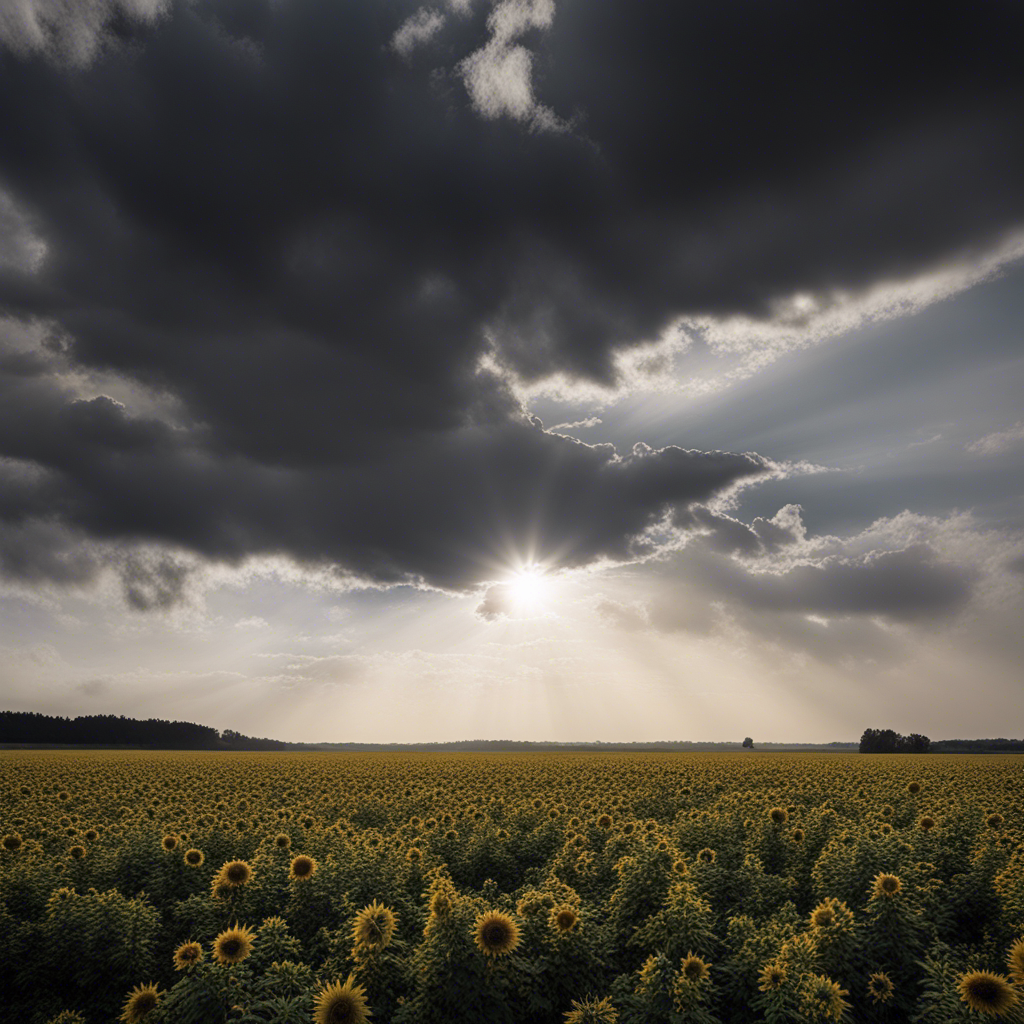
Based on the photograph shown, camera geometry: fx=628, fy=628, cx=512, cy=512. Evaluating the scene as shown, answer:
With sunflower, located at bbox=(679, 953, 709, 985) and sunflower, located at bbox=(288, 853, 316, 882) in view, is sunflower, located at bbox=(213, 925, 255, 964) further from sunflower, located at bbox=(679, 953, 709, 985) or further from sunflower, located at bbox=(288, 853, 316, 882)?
sunflower, located at bbox=(679, 953, 709, 985)

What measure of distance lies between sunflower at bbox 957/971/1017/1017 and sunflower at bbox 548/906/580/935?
5.08 meters

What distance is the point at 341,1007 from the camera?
25.4ft

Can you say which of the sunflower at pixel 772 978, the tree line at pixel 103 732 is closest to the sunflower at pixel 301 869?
the sunflower at pixel 772 978

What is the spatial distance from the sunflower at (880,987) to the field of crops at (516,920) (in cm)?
5

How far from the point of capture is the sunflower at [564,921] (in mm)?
9789

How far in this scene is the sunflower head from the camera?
9250 mm

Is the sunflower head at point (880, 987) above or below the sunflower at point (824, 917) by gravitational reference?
below

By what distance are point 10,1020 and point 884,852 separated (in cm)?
1628

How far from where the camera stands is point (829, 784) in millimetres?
32531

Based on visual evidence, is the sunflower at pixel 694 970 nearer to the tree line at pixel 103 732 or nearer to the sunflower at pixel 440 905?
the sunflower at pixel 440 905

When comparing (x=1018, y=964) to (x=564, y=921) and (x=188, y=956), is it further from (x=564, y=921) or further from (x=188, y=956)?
(x=188, y=956)

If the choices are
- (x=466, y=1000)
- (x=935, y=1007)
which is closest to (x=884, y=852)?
(x=935, y=1007)

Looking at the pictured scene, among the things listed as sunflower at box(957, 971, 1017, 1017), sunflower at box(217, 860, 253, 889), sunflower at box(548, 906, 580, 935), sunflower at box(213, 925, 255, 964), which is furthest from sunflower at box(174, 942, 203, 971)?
sunflower at box(957, 971, 1017, 1017)

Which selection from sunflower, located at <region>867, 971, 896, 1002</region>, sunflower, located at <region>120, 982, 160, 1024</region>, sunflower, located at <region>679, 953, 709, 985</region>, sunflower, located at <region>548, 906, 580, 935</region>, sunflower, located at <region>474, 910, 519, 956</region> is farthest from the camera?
sunflower, located at <region>548, 906, 580, 935</region>
